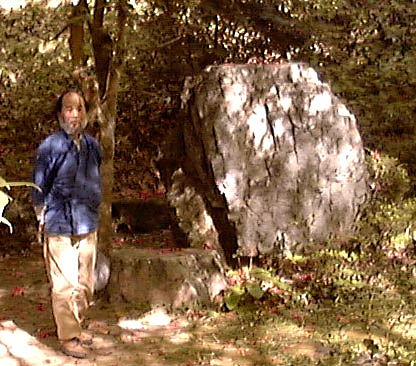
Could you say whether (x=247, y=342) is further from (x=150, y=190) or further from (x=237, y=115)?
(x=150, y=190)

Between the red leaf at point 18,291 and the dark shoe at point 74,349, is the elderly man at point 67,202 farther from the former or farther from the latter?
the red leaf at point 18,291

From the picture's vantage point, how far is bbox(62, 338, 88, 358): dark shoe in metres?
5.13

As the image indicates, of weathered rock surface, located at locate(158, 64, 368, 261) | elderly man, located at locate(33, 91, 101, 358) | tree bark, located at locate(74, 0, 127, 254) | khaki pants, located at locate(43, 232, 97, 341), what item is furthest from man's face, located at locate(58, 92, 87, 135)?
weathered rock surface, located at locate(158, 64, 368, 261)

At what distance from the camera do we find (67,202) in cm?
505

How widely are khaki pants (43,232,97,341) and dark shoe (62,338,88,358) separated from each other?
38mm

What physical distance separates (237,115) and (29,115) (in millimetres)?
4710

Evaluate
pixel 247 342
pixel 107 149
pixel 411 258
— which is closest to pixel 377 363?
pixel 247 342

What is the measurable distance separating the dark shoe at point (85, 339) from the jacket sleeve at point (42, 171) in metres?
1.16

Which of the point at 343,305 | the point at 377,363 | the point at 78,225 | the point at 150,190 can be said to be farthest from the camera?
the point at 150,190

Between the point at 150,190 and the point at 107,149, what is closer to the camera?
the point at 107,149

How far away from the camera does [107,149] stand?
691 centimetres

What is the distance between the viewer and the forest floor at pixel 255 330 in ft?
16.6

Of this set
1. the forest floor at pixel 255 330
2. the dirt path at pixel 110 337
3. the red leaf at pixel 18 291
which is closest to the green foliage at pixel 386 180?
the forest floor at pixel 255 330

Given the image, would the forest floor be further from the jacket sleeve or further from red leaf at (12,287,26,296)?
the jacket sleeve
